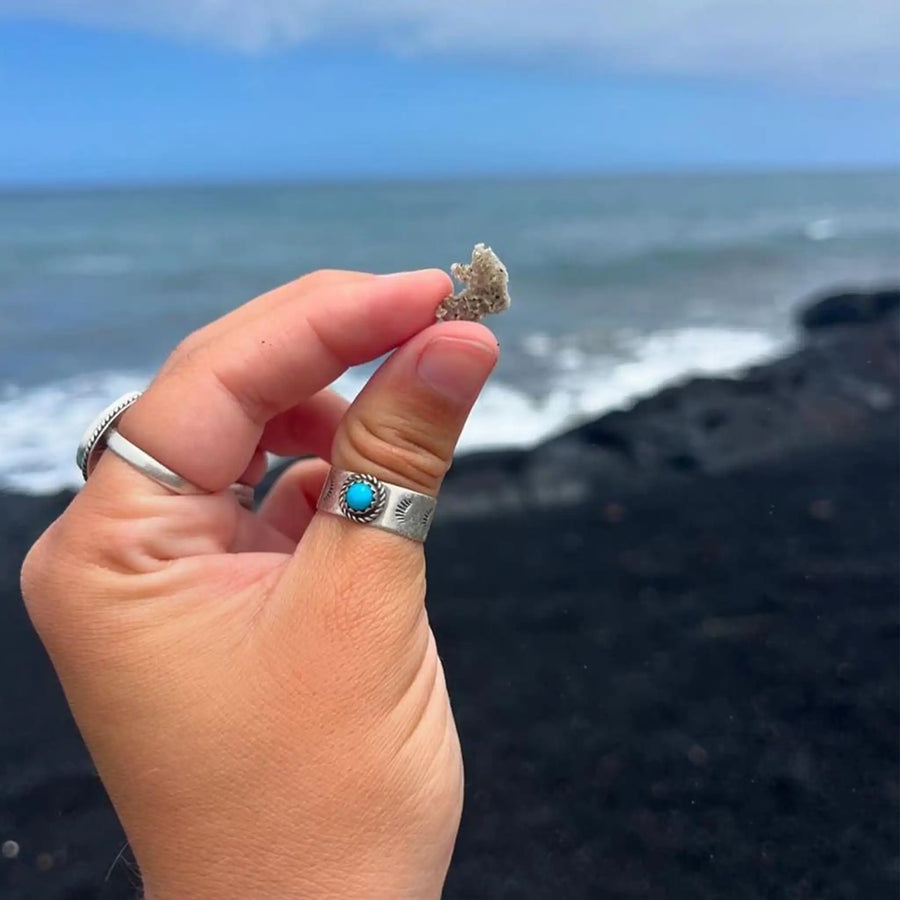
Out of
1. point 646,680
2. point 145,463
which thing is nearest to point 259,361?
point 145,463

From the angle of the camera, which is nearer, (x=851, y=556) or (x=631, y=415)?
(x=851, y=556)

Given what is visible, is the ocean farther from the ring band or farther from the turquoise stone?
the turquoise stone

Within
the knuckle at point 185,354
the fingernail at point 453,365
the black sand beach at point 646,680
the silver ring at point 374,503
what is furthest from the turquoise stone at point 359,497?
the black sand beach at point 646,680

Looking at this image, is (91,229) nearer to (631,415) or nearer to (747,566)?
(631,415)

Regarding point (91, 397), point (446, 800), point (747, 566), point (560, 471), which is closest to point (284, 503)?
point (446, 800)

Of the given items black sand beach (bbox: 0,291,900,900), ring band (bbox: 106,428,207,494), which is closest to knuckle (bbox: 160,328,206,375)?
ring band (bbox: 106,428,207,494)

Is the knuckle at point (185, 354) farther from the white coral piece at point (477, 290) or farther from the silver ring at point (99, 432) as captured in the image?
the white coral piece at point (477, 290)

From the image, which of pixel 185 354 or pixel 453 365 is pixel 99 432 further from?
pixel 453 365
